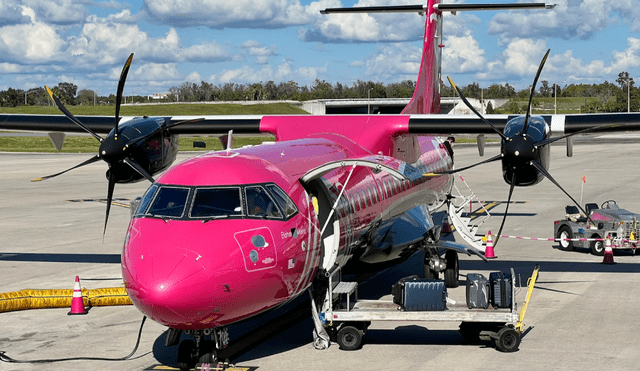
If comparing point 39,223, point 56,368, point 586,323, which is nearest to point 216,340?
point 56,368

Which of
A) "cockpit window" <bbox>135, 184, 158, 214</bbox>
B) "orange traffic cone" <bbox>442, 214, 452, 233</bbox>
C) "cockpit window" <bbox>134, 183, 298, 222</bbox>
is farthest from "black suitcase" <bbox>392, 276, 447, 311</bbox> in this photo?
"orange traffic cone" <bbox>442, 214, 452, 233</bbox>

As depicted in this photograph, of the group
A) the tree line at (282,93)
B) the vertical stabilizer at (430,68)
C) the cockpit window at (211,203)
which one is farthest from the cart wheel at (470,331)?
the tree line at (282,93)

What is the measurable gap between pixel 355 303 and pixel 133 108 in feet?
453

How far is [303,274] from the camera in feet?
36.8

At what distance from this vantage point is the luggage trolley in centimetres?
1176

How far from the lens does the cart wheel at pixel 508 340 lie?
38.7 ft

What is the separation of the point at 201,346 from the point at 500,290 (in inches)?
183

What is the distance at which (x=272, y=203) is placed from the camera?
10.8 meters

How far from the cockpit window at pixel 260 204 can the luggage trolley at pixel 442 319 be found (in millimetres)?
1995

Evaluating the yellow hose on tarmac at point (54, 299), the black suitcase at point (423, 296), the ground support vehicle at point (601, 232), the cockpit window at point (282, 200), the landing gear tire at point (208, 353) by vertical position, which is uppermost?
the cockpit window at point (282, 200)

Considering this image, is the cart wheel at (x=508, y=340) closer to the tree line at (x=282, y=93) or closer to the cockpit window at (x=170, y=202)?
the cockpit window at (x=170, y=202)

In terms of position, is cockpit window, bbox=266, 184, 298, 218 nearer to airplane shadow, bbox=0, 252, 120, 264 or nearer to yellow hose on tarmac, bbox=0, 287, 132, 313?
yellow hose on tarmac, bbox=0, 287, 132, 313

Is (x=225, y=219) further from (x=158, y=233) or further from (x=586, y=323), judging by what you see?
(x=586, y=323)

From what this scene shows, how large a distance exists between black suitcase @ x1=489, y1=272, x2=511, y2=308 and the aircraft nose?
4547mm
